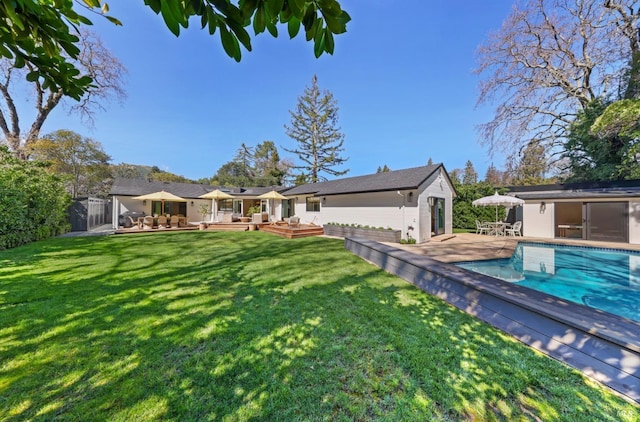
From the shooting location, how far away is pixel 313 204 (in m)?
19.3

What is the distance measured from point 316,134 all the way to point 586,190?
91.3 feet

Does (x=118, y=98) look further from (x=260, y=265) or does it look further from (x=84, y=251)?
(x=260, y=265)

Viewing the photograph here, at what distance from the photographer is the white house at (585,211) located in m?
12.5

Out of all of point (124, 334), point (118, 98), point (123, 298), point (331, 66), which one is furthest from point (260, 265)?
point (118, 98)

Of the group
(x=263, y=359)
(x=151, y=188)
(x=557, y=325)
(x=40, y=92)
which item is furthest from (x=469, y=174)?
(x=40, y=92)

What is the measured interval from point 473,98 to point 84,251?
26.0m

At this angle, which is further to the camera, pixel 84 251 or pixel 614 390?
pixel 84 251

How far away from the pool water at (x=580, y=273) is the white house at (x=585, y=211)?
3.68 metres

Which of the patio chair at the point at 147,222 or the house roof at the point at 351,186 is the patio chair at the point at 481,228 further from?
the patio chair at the point at 147,222

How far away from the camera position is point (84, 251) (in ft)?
29.0

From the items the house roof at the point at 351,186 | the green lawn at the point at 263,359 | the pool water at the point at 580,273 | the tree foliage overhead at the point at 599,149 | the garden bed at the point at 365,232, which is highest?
the tree foliage overhead at the point at 599,149

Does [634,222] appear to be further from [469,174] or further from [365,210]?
[469,174]

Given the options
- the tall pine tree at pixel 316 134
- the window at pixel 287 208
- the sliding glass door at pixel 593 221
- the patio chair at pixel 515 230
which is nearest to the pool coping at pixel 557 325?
the patio chair at pixel 515 230

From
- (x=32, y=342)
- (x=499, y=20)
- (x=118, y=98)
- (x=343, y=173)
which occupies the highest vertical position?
(x=499, y=20)
